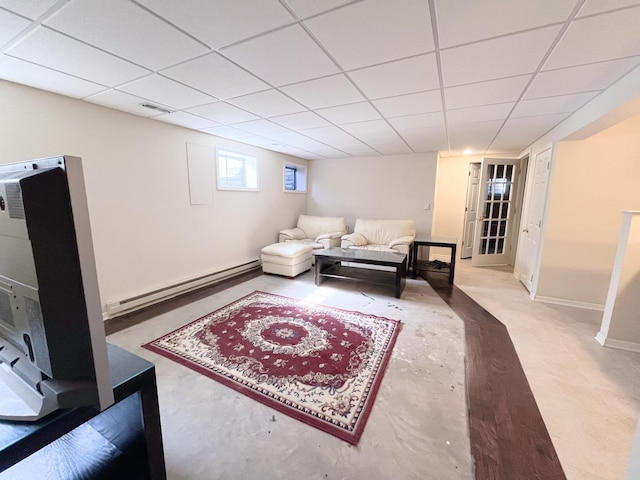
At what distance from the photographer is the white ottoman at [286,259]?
4.06 metres

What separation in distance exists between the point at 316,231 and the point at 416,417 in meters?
4.05

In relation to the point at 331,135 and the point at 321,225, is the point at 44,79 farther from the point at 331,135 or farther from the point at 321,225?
the point at 321,225

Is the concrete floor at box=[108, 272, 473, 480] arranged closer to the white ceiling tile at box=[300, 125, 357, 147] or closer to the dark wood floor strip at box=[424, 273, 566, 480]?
the dark wood floor strip at box=[424, 273, 566, 480]

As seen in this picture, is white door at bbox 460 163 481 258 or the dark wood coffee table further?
white door at bbox 460 163 481 258

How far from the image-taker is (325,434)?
A: 143cm

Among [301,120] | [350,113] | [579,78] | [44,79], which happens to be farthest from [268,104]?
[579,78]

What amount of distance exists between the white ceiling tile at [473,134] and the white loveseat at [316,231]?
2.36 m

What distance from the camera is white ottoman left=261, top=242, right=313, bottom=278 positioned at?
4062 mm

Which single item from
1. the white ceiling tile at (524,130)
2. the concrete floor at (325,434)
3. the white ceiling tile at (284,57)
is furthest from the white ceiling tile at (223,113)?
the white ceiling tile at (524,130)

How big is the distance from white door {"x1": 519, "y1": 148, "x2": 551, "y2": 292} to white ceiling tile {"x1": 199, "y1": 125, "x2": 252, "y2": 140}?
3.88 m

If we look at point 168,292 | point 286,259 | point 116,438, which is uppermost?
point 286,259

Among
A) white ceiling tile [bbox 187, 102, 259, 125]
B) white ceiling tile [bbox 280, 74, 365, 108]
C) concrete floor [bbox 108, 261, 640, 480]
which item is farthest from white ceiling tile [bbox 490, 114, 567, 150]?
white ceiling tile [bbox 187, 102, 259, 125]

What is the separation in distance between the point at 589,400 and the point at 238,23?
3.00 metres

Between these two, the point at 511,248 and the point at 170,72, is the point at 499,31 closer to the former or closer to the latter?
the point at 170,72
